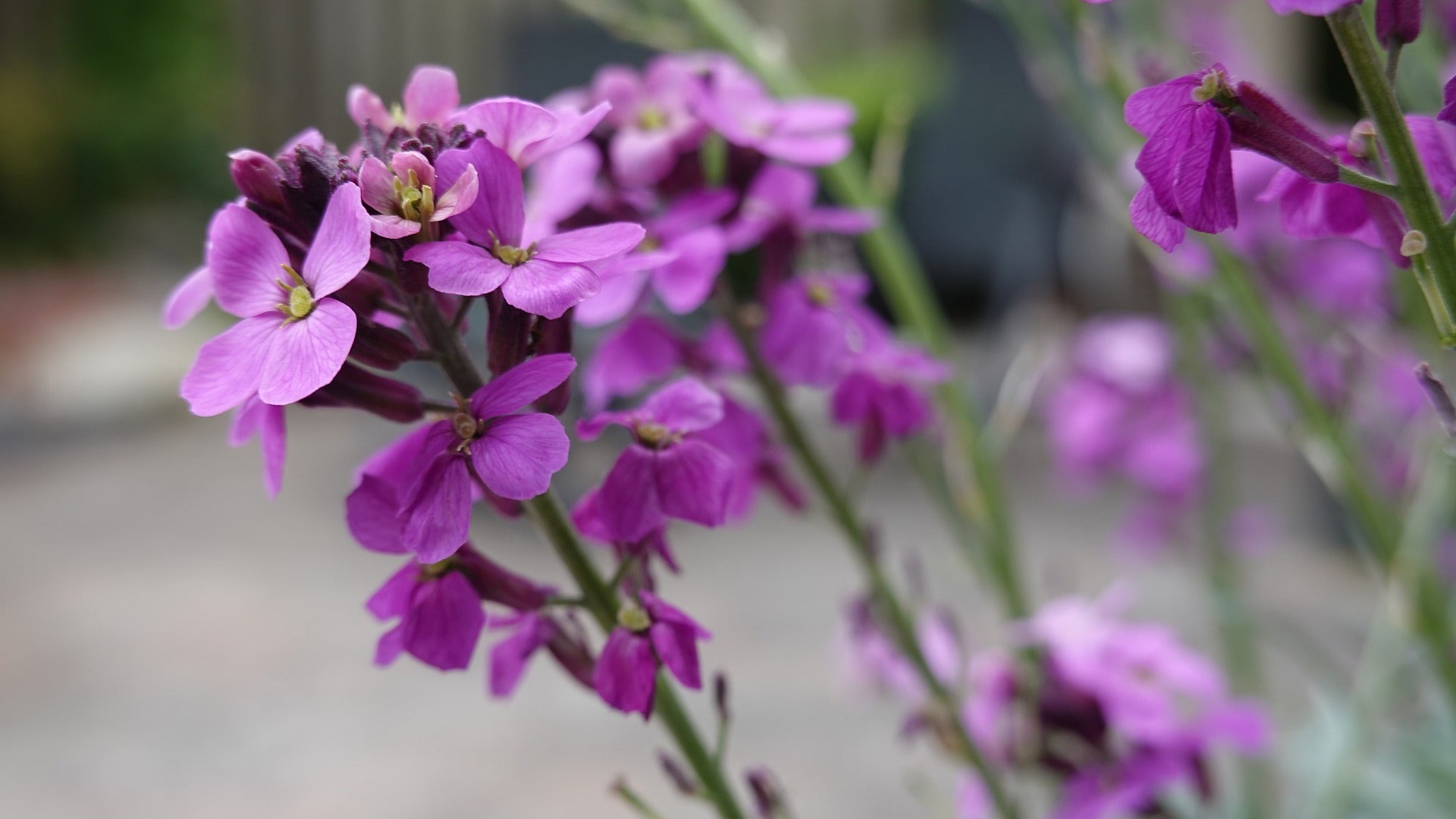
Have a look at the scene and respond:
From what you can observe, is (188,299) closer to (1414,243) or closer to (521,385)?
(521,385)

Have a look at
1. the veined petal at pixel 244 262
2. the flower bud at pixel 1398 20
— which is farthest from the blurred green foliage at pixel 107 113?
the flower bud at pixel 1398 20

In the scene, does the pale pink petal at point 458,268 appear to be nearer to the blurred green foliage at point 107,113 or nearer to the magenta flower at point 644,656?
the magenta flower at point 644,656

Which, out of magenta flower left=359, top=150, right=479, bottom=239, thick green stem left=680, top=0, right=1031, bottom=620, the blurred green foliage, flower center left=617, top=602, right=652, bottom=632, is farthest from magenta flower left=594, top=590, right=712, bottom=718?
the blurred green foliage

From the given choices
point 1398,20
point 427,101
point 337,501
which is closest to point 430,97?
point 427,101

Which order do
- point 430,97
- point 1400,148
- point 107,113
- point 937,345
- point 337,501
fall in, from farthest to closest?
point 107,113
point 337,501
point 937,345
point 430,97
point 1400,148

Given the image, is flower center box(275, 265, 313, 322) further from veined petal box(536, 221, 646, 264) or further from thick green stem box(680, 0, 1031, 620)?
thick green stem box(680, 0, 1031, 620)

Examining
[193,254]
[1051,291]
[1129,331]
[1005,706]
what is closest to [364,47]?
[193,254]
